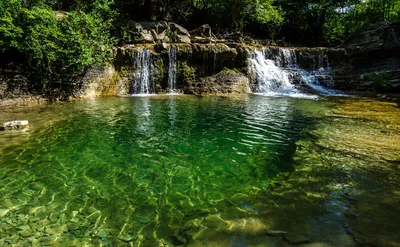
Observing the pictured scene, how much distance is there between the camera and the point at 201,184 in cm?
477

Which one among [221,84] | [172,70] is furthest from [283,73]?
[172,70]

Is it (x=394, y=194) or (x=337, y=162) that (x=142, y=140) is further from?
(x=394, y=194)

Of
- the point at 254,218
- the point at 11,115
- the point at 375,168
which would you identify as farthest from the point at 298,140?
the point at 11,115

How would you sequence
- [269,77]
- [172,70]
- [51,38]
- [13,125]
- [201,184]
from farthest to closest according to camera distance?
[269,77] < [172,70] < [51,38] < [13,125] < [201,184]

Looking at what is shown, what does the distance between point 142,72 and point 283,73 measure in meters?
10.0

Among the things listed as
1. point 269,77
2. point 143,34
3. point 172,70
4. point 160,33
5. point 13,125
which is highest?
point 160,33

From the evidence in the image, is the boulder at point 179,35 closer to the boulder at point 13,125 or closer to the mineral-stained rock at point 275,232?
the boulder at point 13,125

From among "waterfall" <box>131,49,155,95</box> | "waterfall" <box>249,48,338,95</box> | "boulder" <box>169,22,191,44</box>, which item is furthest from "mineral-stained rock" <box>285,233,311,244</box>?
"boulder" <box>169,22,191,44</box>

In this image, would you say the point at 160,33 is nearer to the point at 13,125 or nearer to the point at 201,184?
the point at 13,125

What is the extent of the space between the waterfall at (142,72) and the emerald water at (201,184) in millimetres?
8719

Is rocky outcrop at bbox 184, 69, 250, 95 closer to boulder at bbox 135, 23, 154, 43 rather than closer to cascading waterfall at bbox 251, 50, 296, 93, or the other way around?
cascading waterfall at bbox 251, 50, 296, 93

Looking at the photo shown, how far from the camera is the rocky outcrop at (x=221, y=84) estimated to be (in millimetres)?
18109

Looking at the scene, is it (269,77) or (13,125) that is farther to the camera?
(269,77)

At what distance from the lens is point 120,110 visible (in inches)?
459
